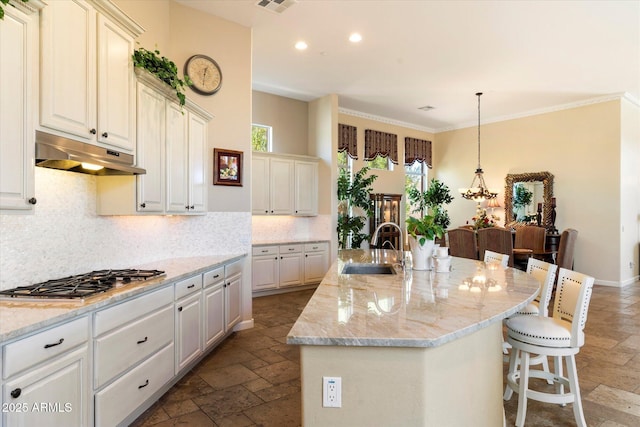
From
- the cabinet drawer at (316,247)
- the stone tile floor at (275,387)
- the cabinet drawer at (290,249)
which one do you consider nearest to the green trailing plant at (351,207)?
the cabinet drawer at (316,247)

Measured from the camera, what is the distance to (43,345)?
1581 mm

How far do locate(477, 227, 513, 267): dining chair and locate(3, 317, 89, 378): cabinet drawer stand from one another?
5163 mm

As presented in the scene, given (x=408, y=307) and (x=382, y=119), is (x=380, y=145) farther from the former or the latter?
(x=408, y=307)

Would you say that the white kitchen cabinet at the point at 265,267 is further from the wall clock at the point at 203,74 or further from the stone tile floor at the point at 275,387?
the wall clock at the point at 203,74

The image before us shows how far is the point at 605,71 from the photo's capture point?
538 cm

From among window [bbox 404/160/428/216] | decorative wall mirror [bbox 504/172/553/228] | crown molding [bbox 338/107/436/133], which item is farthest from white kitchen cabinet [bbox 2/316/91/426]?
decorative wall mirror [bbox 504/172/553/228]

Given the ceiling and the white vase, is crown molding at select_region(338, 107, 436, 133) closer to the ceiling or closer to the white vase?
the ceiling

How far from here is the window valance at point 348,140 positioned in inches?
287

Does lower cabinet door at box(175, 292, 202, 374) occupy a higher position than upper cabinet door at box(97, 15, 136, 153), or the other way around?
upper cabinet door at box(97, 15, 136, 153)

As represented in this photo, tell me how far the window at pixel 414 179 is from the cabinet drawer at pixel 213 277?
19.1 ft

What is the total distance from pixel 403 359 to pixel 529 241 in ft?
19.9

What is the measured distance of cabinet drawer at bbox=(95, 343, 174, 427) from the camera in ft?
6.44

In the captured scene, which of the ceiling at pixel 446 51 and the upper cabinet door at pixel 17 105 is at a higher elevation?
the ceiling at pixel 446 51

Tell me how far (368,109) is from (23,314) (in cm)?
682
